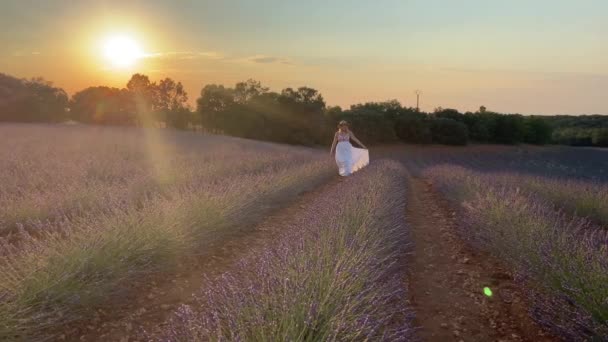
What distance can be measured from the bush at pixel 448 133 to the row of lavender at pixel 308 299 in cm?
3897

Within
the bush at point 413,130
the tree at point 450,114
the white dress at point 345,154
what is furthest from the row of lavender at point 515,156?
the white dress at point 345,154

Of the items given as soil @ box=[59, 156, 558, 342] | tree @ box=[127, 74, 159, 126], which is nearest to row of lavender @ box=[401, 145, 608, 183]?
tree @ box=[127, 74, 159, 126]

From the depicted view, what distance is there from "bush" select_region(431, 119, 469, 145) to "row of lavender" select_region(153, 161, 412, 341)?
128ft

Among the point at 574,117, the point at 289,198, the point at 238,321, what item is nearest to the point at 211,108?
the point at 289,198

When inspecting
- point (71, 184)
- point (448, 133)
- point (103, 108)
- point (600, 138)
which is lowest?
point (600, 138)

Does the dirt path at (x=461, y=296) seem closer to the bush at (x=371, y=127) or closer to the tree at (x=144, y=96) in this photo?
the bush at (x=371, y=127)

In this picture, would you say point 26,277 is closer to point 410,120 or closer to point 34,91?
point 34,91

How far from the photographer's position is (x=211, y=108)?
141 ft

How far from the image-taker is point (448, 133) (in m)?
42.4

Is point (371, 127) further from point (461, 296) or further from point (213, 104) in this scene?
point (461, 296)

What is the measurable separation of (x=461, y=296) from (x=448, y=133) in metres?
40.1

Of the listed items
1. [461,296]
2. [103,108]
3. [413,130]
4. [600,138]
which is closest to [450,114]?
[413,130]

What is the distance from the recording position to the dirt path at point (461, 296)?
3508mm

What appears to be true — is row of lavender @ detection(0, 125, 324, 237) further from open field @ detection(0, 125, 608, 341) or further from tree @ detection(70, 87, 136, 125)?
tree @ detection(70, 87, 136, 125)
